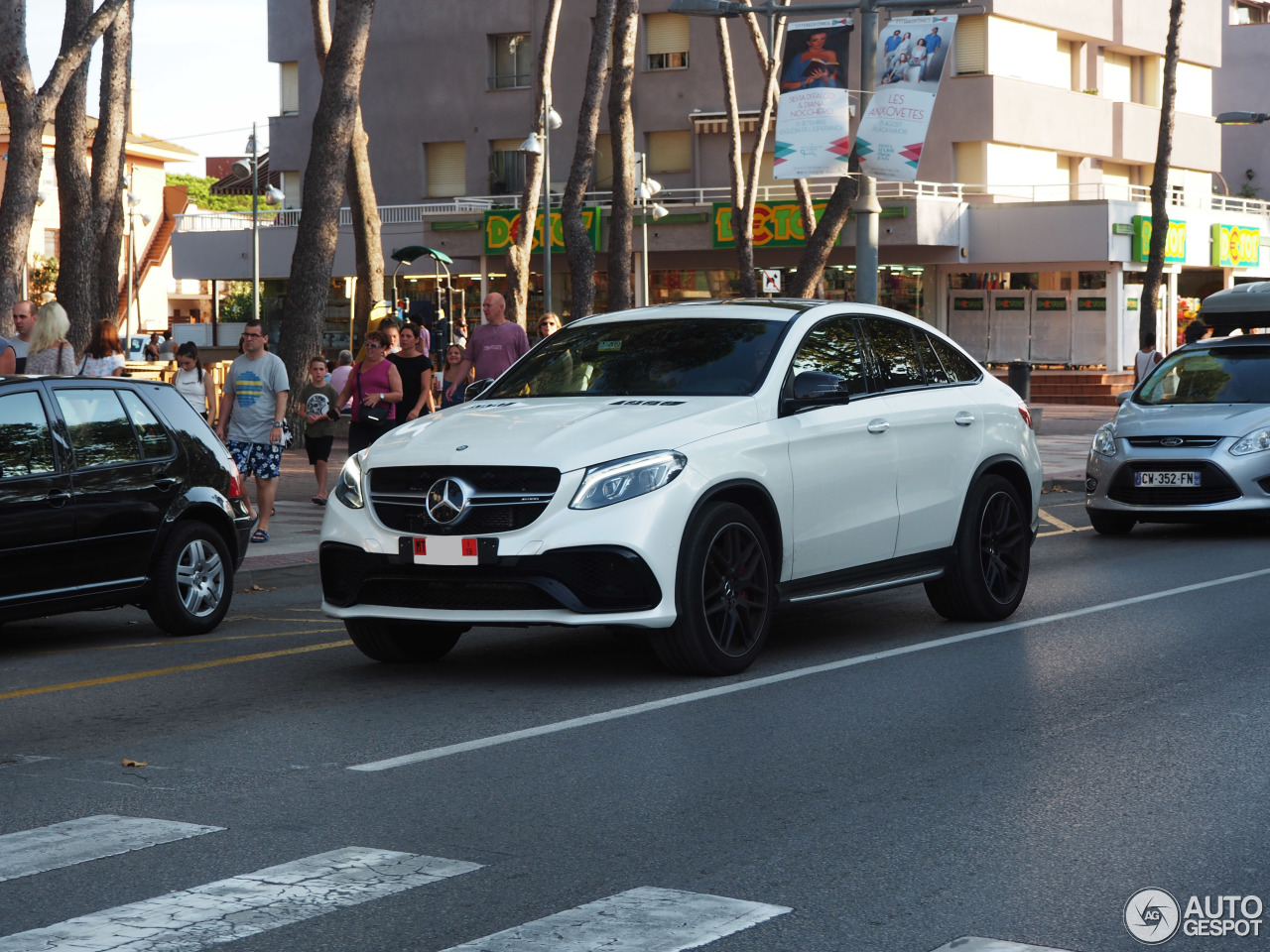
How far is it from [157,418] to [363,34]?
1428cm

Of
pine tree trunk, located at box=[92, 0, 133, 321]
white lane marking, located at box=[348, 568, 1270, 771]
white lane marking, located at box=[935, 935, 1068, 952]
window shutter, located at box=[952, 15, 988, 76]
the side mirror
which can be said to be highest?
window shutter, located at box=[952, 15, 988, 76]

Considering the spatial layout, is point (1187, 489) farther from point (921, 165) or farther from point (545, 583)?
point (921, 165)

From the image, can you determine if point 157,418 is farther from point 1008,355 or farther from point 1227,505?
point 1008,355

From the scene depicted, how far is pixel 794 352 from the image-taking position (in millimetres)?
9117

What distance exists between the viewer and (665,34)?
5425 cm

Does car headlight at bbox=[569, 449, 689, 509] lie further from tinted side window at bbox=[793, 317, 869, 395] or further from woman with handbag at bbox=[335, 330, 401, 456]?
woman with handbag at bbox=[335, 330, 401, 456]

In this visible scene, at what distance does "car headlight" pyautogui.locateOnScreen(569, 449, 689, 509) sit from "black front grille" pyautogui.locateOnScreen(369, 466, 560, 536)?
0.14 metres

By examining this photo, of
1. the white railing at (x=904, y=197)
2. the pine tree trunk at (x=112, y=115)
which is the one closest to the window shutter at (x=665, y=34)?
the white railing at (x=904, y=197)

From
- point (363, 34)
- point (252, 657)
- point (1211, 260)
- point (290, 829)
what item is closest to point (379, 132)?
point (1211, 260)

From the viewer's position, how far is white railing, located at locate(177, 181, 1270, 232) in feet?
154

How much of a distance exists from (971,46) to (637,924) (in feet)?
154

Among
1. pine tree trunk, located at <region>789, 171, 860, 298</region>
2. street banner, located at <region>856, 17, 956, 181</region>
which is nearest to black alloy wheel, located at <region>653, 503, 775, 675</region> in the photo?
street banner, located at <region>856, 17, 956, 181</region>

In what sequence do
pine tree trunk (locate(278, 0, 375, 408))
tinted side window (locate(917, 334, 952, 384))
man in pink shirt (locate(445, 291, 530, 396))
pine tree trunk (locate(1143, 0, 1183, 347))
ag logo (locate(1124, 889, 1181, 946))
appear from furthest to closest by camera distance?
pine tree trunk (locate(1143, 0, 1183, 347))
pine tree trunk (locate(278, 0, 375, 408))
man in pink shirt (locate(445, 291, 530, 396))
tinted side window (locate(917, 334, 952, 384))
ag logo (locate(1124, 889, 1181, 946))

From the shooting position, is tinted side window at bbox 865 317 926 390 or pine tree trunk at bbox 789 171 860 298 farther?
pine tree trunk at bbox 789 171 860 298
